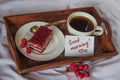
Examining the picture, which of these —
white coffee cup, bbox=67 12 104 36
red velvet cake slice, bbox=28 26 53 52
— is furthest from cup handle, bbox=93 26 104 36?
red velvet cake slice, bbox=28 26 53 52

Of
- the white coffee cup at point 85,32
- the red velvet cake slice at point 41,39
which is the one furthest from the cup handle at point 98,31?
the red velvet cake slice at point 41,39

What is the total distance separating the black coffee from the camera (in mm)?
576

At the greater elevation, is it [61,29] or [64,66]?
[61,29]

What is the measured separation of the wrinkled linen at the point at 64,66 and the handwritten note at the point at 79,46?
31mm

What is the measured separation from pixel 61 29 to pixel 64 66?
115 millimetres

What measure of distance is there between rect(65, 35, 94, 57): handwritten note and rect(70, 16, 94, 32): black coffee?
3 cm

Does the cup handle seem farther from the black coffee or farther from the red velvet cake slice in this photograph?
the red velvet cake slice

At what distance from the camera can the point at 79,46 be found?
0.56m

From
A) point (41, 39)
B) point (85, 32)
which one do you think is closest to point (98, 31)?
point (85, 32)

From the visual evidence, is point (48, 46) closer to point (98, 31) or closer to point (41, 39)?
point (41, 39)

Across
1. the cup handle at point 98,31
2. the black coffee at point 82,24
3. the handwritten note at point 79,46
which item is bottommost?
the handwritten note at point 79,46

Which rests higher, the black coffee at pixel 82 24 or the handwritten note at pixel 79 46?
the black coffee at pixel 82 24

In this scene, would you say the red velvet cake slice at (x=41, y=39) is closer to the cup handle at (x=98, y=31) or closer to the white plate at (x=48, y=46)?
the white plate at (x=48, y=46)

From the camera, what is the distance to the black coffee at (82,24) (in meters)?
0.58
